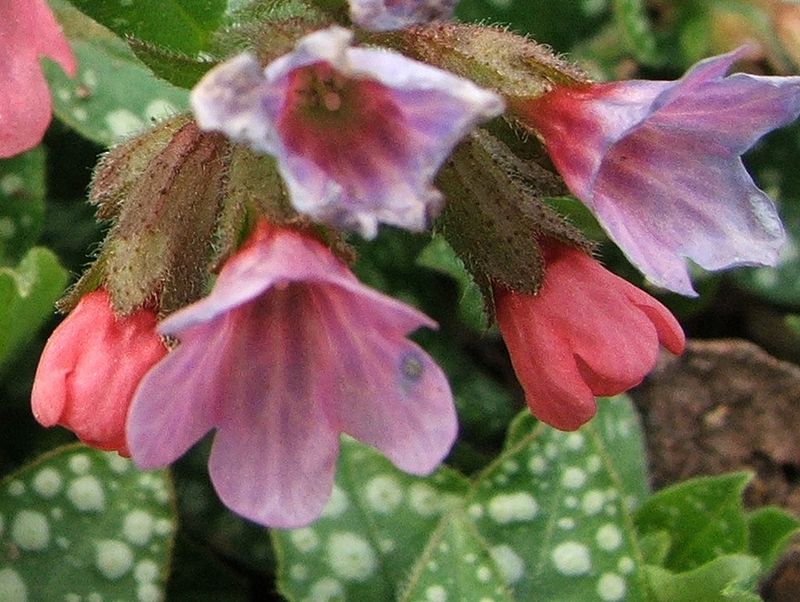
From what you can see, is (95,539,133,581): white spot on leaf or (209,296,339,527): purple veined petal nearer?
(209,296,339,527): purple veined petal

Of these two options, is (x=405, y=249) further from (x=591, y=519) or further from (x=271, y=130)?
(x=271, y=130)

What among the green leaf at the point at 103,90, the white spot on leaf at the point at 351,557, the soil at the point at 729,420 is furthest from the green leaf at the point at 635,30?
the white spot on leaf at the point at 351,557

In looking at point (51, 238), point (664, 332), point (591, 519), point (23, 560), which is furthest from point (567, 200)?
point (51, 238)

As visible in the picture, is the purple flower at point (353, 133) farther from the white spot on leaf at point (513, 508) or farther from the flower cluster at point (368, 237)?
the white spot on leaf at point (513, 508)

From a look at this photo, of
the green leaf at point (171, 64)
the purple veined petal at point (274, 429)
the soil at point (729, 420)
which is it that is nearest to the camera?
the purple veined petal at point (274, 429)

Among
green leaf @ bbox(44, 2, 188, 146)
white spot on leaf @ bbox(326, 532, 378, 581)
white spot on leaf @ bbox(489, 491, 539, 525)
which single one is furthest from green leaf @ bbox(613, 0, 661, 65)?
white spot on leaf @ bbox(326, 532, 378, 581)

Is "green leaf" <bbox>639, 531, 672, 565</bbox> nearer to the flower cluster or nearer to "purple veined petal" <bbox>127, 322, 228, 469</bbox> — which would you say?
the flower cluster
